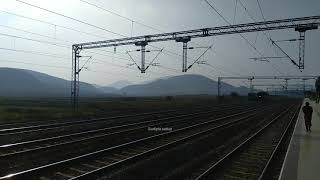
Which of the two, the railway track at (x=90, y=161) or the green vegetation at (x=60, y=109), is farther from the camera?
the green vegetation at (x=60, y=109)

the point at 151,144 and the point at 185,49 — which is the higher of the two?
the point at 185,49

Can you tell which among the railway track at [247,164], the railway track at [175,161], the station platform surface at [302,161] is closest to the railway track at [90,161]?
the railway track at [175,161]

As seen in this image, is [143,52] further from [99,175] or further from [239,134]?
[99,175]

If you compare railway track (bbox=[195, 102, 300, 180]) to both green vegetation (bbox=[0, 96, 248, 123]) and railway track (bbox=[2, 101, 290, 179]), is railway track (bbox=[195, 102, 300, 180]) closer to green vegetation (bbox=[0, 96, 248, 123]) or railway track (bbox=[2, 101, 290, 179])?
railway track (bbox=[2, 101, 290, 179])

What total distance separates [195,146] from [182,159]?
11.8ft

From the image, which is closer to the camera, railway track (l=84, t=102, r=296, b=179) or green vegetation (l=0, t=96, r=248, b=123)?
railway track (l=84, t=102, r=296, b=179)

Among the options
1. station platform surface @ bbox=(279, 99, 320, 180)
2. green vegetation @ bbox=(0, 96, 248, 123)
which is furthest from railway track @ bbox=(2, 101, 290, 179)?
green vegetation @ bbox=(0, 96, 248, 123)

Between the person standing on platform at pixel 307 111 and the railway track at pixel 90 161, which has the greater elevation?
the person standing on platform at pixel 307 111

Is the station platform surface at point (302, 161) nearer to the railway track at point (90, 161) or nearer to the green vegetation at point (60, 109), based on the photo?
the railway track at point (90, 161)

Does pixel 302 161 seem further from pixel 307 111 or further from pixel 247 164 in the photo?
pixel 307 111

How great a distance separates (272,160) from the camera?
14.4 m

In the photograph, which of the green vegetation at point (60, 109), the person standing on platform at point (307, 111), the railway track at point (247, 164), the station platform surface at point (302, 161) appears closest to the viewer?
the station platform surface at point (302, 161)

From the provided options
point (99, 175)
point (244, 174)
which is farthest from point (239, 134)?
point (99, 175)

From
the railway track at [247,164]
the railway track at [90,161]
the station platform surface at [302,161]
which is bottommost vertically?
the railway track at [247,164]
